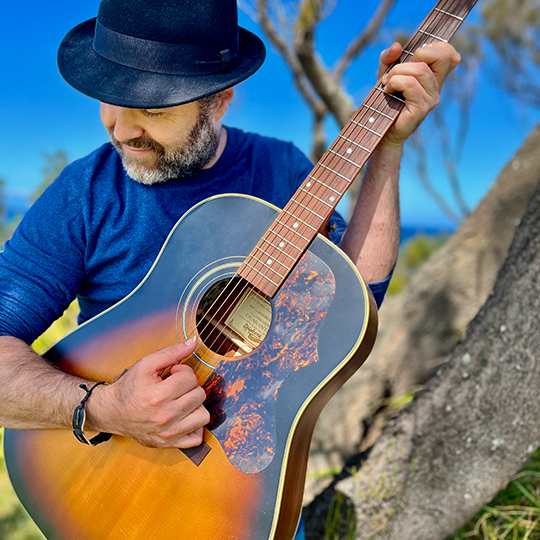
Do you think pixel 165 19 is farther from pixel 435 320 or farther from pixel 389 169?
pixel 435 320

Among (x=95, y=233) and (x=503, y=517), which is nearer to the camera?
(x=95, y=233)

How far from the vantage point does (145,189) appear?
1552mm

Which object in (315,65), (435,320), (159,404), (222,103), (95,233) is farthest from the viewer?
(315,65)

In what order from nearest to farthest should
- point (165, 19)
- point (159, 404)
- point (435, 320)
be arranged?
point (159, 404) → point (165, 19) → point (435, 320)

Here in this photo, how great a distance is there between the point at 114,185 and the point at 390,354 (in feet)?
7.70

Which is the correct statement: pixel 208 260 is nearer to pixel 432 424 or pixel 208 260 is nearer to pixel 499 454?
pixel 432 424

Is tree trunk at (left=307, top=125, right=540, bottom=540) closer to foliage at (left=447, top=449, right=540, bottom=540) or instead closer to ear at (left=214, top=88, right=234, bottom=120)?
foliage at (left=447, top=449, right=540, bottom=540)

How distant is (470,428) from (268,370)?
0.98 meters

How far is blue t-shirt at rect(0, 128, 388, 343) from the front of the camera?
1.42 metres

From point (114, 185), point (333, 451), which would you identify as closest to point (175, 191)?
point (114, 185)

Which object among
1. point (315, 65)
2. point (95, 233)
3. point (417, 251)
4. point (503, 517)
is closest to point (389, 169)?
point (95, 233)

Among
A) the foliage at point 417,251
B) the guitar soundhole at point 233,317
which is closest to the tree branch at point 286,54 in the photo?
the guitar soundhole at point 233,317

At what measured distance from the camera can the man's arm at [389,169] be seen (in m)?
1.21

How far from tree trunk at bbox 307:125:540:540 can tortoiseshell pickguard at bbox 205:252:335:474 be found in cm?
85
